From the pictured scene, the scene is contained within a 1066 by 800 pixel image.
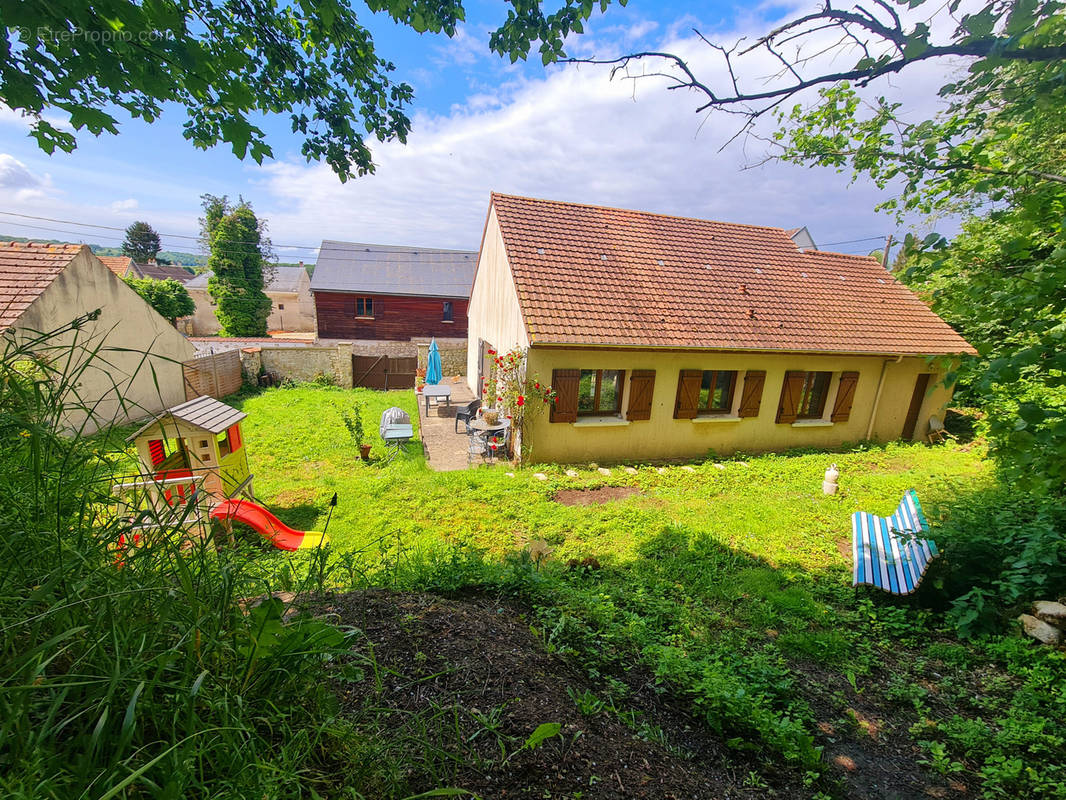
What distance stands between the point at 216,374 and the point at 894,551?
56.7 ft

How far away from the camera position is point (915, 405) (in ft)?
38.7

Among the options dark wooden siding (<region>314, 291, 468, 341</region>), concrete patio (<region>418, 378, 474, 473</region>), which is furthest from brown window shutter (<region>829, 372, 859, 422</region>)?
dark wooden siding (<region>314, 291, 468, 341</region>)

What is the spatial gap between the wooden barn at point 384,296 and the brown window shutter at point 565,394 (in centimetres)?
1721

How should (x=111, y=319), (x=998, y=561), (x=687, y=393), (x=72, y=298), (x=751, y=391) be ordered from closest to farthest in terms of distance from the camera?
(x=998, y=561) < (x=687, y=393) < (x=751, y=391) < (x=72, y=298) < (x=111, y=319)

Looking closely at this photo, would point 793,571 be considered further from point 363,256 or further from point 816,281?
point 363,256

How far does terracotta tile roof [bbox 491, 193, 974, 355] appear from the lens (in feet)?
30.2

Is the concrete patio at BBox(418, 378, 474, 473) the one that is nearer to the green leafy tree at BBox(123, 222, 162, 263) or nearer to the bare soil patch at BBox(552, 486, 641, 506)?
the bare soil patch at BBox(552, 486, 641, 506)

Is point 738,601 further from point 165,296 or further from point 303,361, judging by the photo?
point 165,296

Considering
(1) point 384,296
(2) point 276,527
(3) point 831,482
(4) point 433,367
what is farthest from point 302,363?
(3) point 831,482

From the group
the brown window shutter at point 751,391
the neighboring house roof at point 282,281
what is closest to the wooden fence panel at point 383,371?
the brown window shutter at point 751,391

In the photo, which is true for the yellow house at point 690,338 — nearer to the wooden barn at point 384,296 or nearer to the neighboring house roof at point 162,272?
the wooden barn at point 384,296

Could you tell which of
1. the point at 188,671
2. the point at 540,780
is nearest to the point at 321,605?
the point at 188,671

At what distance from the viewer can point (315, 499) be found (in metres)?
7.41

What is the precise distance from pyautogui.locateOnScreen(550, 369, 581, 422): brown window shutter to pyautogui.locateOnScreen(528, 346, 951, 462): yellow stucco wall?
0.13 m
